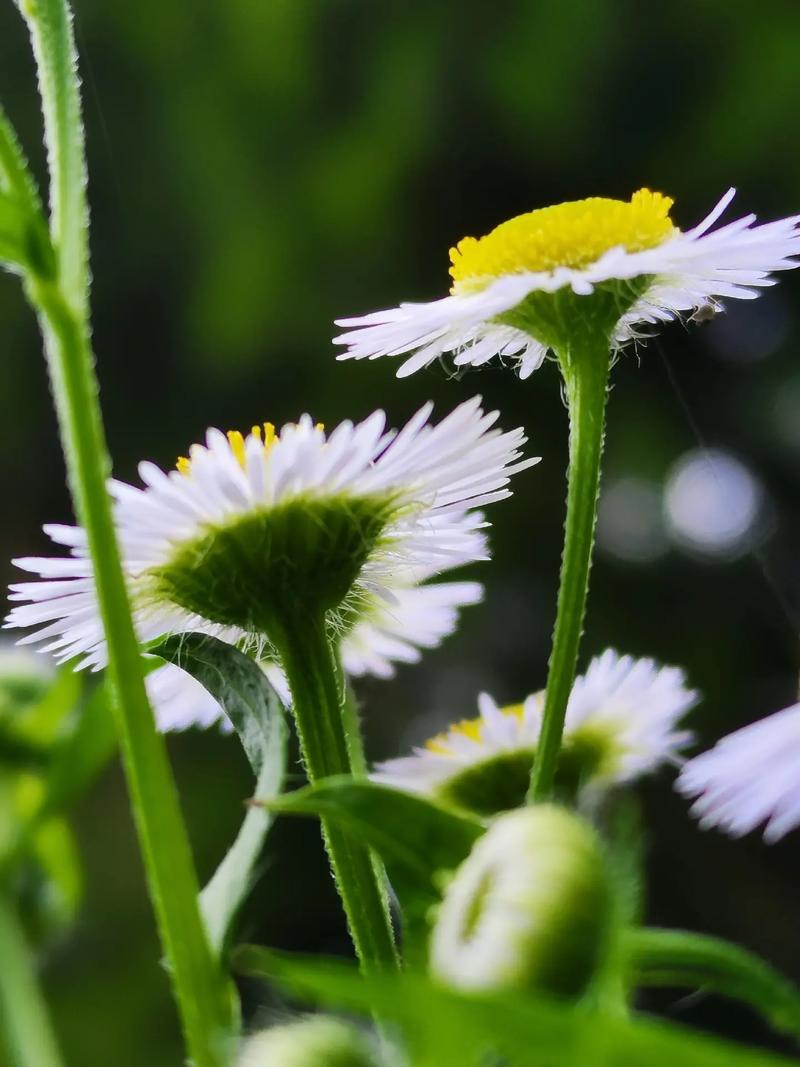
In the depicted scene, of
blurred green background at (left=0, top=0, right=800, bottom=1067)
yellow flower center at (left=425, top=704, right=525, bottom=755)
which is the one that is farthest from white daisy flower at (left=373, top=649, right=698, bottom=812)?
blurred green background at (left=0, top=0, right=800, bottom=1067)

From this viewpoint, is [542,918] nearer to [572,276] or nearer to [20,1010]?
[20,1010]

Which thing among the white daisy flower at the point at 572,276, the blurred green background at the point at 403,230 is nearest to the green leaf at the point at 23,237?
the white daisy flower at the point at 572,276

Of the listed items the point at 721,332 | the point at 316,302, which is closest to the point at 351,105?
the point at 316,302

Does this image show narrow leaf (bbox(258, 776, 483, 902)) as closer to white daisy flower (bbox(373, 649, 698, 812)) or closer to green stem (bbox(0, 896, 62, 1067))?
green stem (bbox(0, 896, 62, 1067))

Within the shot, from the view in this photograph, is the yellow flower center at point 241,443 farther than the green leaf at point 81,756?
Yes

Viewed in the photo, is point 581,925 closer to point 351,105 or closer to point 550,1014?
point 550,1014

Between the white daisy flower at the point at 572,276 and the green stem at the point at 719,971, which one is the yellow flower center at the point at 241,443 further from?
the green stem at the point at 719,971
